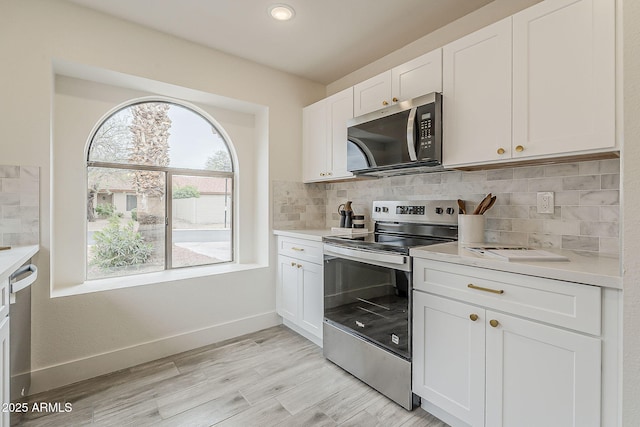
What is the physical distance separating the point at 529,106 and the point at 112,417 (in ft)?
9.11

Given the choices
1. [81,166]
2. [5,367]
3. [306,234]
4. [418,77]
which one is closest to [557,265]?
[418,77]

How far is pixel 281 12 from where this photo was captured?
204 centimetres

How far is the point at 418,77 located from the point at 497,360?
1709 millimetres

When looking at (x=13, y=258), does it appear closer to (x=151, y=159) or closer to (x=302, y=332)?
(x=151, y=159)

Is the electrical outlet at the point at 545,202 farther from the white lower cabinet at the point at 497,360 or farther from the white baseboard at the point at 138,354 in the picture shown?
the white baseboard at the point at 138,354

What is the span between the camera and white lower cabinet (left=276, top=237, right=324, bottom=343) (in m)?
2.37

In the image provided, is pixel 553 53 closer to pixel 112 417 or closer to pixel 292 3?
pixel 292 3

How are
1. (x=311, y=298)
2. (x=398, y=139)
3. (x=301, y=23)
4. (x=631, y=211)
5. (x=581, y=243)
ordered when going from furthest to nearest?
(x=311, y=298) < (x=301, y=23) < (x=398, y=139) < (x=581, y=243) < (x=631, y=211)

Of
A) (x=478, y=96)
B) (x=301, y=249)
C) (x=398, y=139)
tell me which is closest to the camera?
(x=478, y=96)

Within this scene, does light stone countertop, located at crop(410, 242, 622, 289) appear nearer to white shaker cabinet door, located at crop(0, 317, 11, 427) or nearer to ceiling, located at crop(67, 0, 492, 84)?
ceiling, located at crop(67, 0, 492, 84)

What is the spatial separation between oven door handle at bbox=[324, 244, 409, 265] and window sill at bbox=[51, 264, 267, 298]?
0.97 metres

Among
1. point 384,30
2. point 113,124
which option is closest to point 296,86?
point 384,30

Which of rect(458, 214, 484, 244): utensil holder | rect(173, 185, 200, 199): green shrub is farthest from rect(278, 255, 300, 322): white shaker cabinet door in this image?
Answer: rect(458, 214, 484, 244): utensil holder

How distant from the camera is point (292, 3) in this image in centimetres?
195
